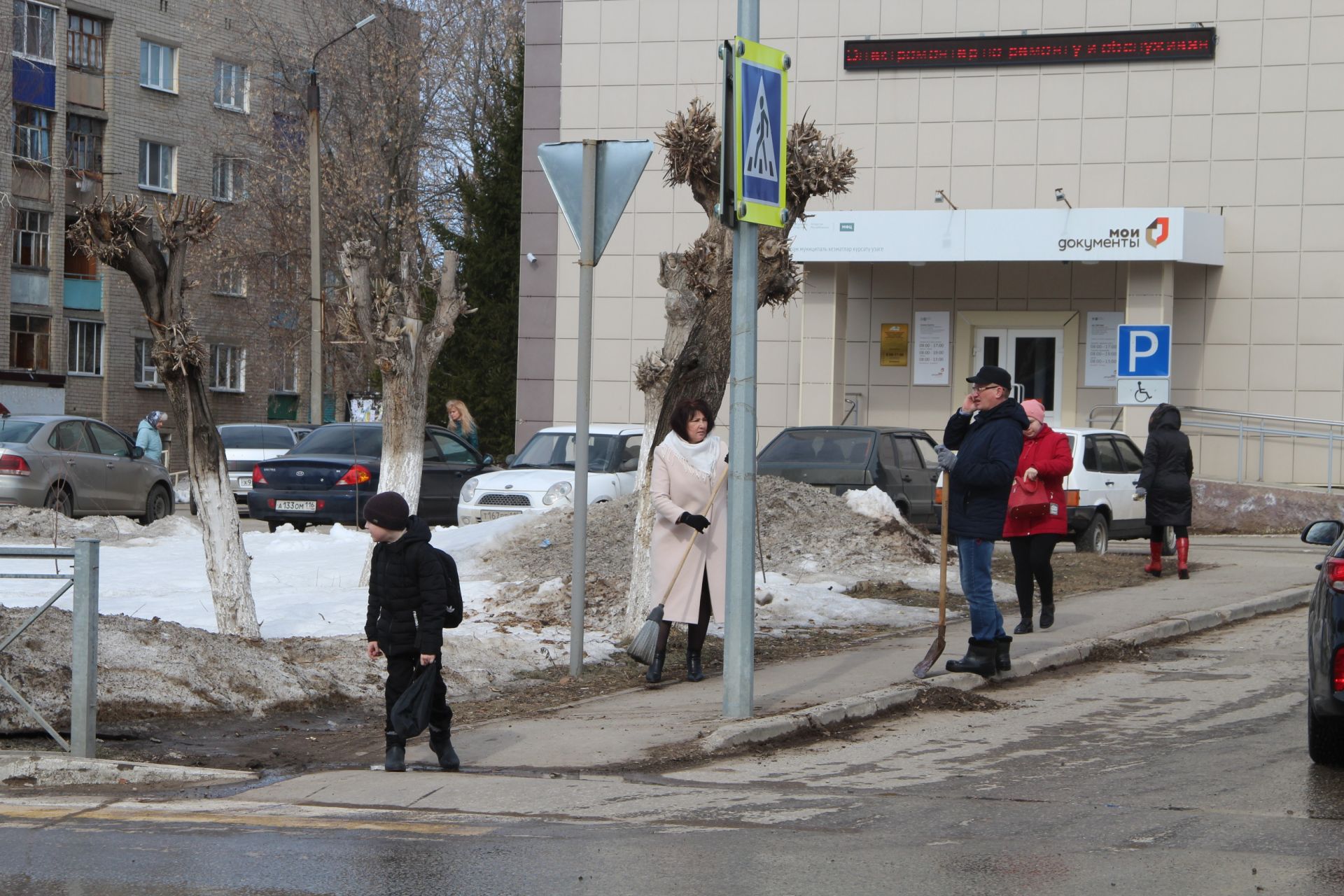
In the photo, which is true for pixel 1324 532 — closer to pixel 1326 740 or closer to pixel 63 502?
pixel 1326 740

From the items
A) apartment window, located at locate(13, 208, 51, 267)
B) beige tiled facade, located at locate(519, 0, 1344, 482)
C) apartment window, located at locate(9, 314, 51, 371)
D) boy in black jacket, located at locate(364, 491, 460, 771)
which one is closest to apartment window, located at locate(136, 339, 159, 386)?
apartment window, located at locate(9, 314, 51, 371)

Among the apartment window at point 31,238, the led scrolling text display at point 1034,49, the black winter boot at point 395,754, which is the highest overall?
the led scrolling text display at point 1034,49

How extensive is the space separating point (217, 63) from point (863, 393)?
33.9 metres

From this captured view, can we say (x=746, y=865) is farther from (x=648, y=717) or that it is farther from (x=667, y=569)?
(x=667, y=569)

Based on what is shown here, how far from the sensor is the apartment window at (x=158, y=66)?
5409 cm

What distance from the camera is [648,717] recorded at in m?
8.77

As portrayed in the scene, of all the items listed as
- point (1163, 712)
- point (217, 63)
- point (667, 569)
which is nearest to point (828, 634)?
point (667, 569)

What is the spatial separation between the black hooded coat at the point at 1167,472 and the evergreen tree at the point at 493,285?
21.7 m

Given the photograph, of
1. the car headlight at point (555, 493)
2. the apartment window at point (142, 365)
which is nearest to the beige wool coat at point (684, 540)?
the car headlight at point (555, 493)

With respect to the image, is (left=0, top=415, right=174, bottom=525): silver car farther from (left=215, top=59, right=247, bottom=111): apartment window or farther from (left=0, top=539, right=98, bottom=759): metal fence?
(left=215, top=59, right=247, bottom=111): apartment window

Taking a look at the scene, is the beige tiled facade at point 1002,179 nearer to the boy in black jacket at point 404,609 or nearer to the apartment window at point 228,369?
the boy in black jacket at point 404,609

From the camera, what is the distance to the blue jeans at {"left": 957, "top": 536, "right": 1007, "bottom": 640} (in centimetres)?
982

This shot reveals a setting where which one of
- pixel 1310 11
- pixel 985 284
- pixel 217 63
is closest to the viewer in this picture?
pixel 1310 11

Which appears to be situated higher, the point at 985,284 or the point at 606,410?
the point at 985,284
